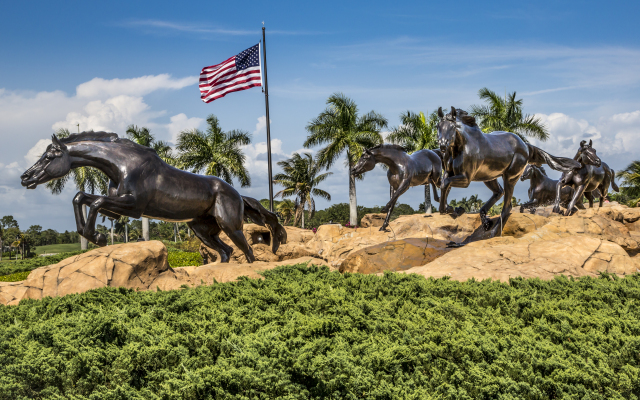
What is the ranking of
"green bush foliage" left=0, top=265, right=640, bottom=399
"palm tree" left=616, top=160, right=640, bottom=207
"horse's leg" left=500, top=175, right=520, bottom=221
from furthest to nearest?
"palm tree" left=616, top=160, right=640, bottom=207
"horse's leg" left=500, top=175, right=520, bottom=221
"green bush foliage" left=0, top=265, right=640, bottom=399

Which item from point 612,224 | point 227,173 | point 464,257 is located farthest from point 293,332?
point 227,173

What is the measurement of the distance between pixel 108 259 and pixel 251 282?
2836mm

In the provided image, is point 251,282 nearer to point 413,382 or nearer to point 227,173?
point 413,382

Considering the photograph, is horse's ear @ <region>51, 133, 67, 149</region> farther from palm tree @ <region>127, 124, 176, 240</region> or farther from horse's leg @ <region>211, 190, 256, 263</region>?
palm tree @ <region>127, 124, 176, 240</region>

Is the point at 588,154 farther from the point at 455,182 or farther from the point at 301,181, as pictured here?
the point at 301,181

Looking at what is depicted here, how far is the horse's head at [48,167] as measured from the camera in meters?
7.30

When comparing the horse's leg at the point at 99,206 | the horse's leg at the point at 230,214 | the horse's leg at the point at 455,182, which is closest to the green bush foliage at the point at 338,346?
the horse's leg at the point at 99,206

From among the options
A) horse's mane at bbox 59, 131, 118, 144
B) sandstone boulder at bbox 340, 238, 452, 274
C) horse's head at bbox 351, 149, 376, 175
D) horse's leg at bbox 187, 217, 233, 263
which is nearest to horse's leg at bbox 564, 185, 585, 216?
horse's head at bbox 351, 149, 376, 175

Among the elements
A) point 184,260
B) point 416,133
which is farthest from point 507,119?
point 184,260

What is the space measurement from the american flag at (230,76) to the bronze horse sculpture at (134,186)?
27.1 feet

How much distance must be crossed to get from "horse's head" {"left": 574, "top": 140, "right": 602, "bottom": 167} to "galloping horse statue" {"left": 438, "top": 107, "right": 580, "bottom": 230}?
4015 millimetres

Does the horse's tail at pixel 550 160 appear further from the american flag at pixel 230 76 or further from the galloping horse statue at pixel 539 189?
the american flag at pixel 230 76

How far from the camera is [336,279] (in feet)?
18.6

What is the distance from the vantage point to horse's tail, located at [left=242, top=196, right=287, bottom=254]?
32.4 ft
